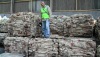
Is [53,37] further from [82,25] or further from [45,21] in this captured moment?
[82,25]

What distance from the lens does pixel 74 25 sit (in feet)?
31.2

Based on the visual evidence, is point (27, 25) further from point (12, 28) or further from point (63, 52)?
point (63, 52)

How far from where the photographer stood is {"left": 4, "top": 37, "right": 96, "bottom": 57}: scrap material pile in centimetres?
859

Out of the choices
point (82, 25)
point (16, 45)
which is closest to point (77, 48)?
point (82, 25)

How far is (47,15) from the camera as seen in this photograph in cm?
979

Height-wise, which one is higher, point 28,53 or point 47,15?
point 47,15

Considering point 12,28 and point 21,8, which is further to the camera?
point 21,8

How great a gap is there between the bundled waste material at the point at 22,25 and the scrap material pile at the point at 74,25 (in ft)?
2.85

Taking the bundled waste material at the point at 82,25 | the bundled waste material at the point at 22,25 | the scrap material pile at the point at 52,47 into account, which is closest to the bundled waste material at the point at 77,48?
the scrap material pile at the point at 52,47

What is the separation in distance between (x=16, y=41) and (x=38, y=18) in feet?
4.64

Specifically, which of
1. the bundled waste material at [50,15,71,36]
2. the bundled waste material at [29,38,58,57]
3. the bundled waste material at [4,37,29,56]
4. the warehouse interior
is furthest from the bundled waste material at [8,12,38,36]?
the bundled waste material at [50,15,71,36]

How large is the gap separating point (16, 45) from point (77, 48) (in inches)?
100

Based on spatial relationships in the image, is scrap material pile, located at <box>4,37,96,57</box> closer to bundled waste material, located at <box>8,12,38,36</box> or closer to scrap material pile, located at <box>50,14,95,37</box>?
bundled waste material, located at <box>8,12,38,36</box>

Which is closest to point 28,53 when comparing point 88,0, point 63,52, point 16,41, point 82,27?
point 16,41
